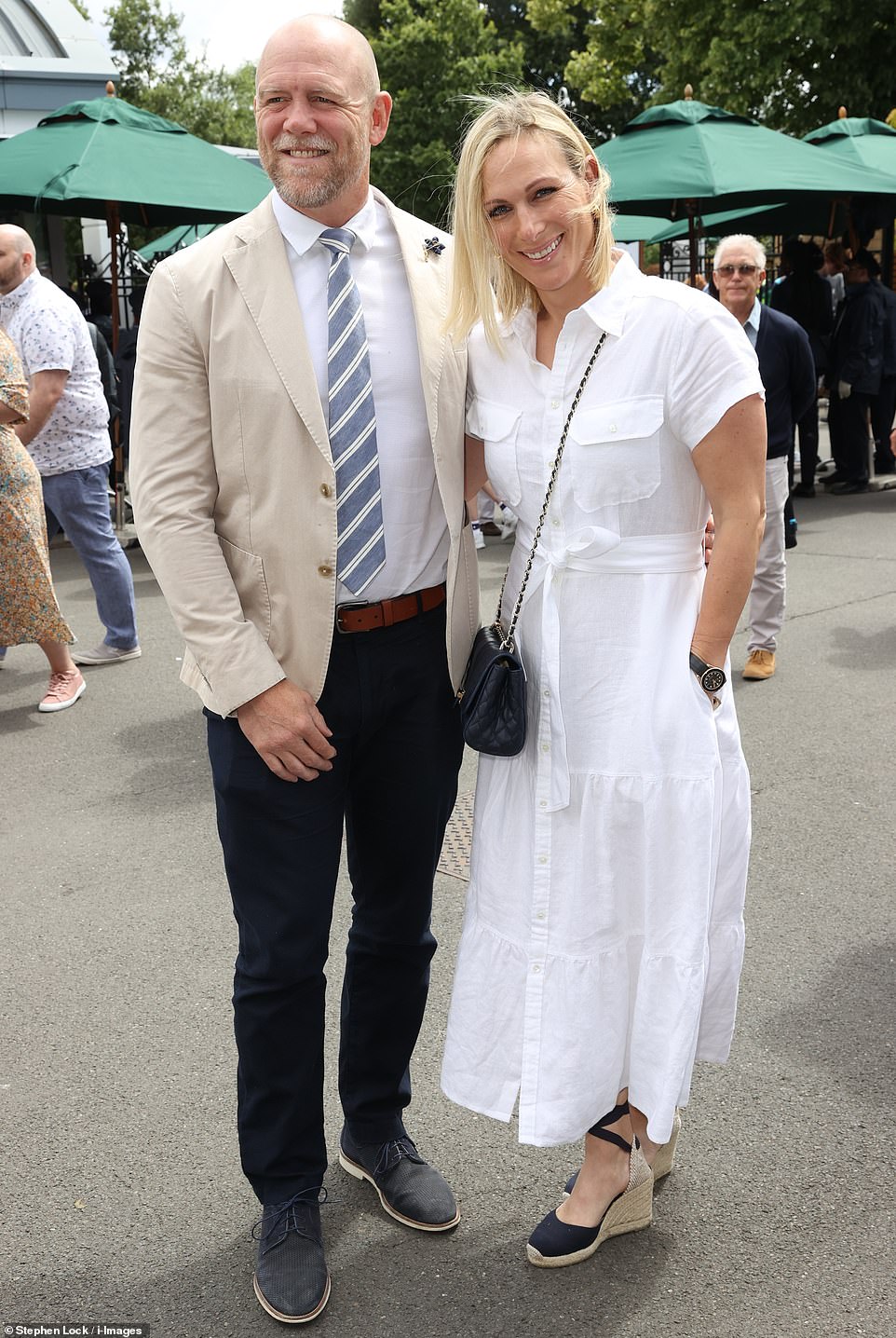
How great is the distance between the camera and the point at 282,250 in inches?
96.7

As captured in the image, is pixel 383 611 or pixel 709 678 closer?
pixel 709 678

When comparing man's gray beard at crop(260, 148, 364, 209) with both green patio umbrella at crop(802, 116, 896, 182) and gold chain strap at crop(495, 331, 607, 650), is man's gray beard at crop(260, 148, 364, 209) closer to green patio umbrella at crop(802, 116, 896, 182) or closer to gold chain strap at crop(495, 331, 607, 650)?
gold chain strap at crop(495, 331, 607, 650)

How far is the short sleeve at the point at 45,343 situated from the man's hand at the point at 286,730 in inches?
193

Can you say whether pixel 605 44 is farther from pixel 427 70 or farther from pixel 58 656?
pixel 58 656

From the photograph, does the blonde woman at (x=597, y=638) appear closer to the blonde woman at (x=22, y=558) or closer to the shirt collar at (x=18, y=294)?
the blonde woman at (x=22, y=558)

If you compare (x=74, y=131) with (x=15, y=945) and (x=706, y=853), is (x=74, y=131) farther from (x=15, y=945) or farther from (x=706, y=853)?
(x=706, y=853)

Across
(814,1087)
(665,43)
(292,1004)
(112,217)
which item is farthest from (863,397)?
(665,43)

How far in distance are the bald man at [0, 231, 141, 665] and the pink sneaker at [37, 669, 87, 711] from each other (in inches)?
21.8

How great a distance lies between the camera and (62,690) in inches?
263

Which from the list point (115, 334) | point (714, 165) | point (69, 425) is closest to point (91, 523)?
point (69, 425)

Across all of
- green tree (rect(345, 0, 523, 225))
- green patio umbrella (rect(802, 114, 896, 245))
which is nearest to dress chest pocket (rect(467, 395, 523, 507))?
green patio umbrella (rect(802, 114, 896, 245))

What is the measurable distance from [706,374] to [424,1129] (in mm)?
1825

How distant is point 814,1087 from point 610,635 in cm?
139

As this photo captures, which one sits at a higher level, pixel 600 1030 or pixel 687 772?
pixel 687 772
